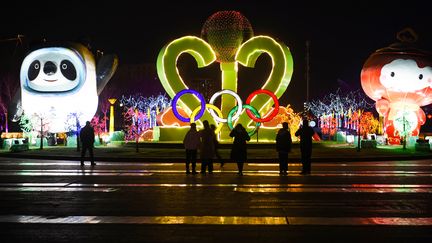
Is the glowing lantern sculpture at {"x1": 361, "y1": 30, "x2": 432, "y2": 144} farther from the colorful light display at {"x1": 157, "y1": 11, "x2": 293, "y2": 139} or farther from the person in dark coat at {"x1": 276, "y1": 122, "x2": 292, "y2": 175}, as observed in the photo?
the person in dark coat at {"x1": 276, "y1": 122, "x2": 292, "y2": 175}

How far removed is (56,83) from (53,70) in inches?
36.5

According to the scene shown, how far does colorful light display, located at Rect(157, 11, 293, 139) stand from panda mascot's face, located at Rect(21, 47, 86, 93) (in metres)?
7.36

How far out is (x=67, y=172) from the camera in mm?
16891

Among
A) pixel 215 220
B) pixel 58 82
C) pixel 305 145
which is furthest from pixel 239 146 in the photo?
pixel 58 82

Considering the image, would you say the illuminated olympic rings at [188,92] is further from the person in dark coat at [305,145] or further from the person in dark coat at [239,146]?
the person in dark coat at [305,145]

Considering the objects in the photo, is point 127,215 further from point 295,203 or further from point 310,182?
point 310,182

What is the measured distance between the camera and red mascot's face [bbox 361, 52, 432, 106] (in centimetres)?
3969

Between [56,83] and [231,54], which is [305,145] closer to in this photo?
[231,54]

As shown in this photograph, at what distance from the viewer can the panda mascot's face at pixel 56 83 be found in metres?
40.8

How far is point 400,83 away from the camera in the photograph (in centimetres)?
3984

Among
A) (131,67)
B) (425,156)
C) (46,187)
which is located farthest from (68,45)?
(131,67)

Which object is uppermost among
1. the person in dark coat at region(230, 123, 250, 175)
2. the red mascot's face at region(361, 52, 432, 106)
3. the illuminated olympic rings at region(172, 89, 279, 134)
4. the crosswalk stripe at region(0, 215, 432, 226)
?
the red mascot's face at region(361, 52, 432, 106)

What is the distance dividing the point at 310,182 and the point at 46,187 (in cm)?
605

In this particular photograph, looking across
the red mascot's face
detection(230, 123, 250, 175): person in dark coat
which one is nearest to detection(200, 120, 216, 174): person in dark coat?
detection(230, 123, 250, 175): person in dark coat
